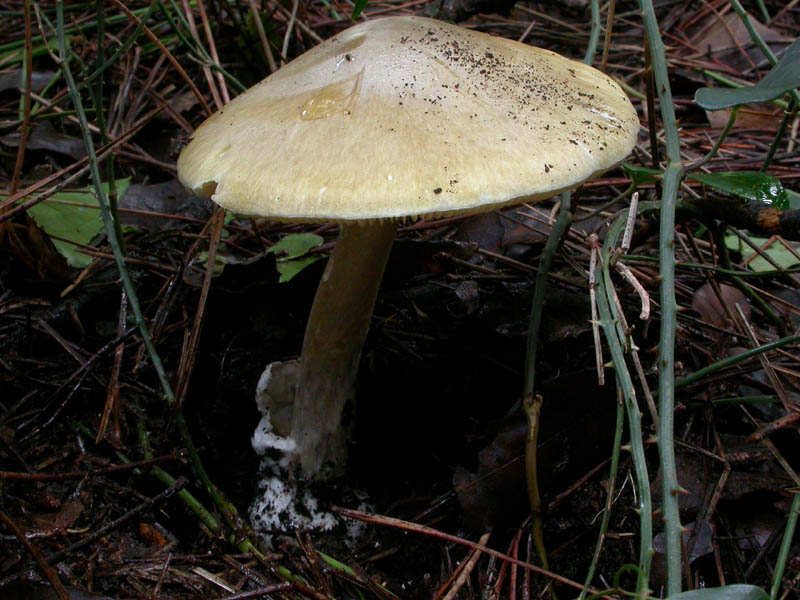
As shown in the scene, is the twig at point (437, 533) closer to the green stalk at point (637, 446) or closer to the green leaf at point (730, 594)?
the green stalk at point (637, 446)

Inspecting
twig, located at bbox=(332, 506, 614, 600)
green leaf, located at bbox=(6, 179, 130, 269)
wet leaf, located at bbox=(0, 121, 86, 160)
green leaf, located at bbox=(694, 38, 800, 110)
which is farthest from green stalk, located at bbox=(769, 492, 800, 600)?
wet leaf, located at bbox=(0, 121, 86, 160)

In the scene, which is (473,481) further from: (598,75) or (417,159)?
(598,75)

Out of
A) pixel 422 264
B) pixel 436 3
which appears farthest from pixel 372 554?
pixel 436 3

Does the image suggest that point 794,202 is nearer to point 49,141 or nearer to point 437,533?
point 437,533

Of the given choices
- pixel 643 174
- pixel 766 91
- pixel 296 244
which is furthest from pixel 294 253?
pixel 766 91

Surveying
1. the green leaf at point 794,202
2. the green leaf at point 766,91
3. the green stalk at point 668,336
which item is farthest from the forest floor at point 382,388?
the green leaf at point 766,91
